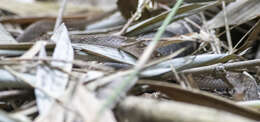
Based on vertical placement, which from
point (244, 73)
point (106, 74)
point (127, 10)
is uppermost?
point (127, 10)

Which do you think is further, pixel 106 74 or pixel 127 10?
pixel 127 10

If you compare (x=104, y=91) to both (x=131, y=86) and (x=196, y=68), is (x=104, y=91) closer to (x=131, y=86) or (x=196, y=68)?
(x=131, y=86)

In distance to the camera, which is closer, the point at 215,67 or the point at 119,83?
the point at 119,83

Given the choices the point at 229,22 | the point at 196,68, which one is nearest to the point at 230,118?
the point at 196,68

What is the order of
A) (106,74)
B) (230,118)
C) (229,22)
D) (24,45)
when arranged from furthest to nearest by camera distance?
(229,22), (24,45), (106,74), (230,118)

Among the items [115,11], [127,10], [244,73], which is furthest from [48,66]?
[115,11]

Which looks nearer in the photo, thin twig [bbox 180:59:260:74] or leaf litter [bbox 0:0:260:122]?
leaf litter [bbox 0:0:260:122]

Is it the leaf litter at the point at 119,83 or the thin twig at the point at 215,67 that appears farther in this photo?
the thin twig at the point at 215,67

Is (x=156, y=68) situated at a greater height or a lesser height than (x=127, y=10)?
lesser

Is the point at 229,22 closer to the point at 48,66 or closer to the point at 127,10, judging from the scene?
the point at 127,10

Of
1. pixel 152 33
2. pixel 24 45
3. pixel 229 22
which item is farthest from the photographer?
pixel 229 22
